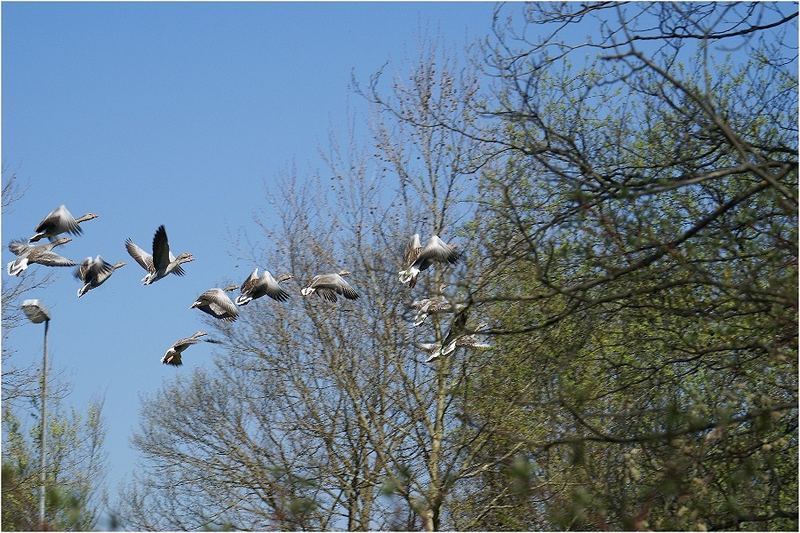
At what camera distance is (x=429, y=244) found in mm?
9438

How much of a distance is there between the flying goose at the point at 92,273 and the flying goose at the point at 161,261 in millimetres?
331

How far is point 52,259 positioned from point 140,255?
0.83 meters

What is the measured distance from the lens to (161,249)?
9.86 metres

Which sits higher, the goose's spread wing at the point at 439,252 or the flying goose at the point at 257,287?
the flying goose at the point at 257,287

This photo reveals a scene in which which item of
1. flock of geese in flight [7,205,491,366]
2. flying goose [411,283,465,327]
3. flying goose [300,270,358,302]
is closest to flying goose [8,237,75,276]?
flock of geese in flight [7,205,491,366]

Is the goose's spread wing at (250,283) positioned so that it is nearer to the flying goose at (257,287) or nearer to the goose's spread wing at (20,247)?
the flying goose at (257,287)

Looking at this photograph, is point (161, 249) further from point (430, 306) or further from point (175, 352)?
point (430, 306)

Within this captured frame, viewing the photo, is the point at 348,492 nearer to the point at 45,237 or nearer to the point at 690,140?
the point at 45,237

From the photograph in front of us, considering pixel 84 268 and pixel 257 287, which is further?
pixel 257 287

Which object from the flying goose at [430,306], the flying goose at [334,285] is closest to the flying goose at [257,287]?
the flying goose at [334,285]

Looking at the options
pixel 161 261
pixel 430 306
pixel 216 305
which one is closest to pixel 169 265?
pixel 161 261

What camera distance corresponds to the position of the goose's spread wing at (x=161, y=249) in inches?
384

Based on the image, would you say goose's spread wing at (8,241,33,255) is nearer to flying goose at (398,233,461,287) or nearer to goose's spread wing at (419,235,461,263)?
flying goose at (398,233,461,287)

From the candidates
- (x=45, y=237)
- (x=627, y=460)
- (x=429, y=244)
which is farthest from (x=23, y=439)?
(x=627, y=460)
